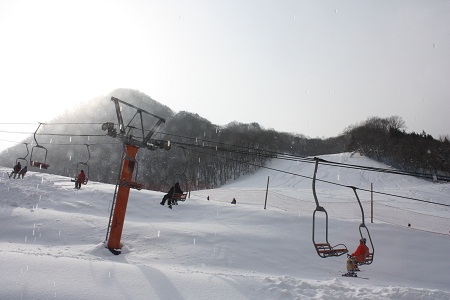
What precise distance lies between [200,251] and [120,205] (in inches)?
144

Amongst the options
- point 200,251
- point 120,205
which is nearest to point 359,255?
point 200,251

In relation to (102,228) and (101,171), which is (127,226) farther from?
(101,171)

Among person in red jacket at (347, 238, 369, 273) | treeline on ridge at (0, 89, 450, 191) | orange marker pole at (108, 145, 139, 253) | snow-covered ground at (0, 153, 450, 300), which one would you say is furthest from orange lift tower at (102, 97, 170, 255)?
treeline on ridge at (0, 89, 450, 191)

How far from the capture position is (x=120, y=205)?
39.9ft

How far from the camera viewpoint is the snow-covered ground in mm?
7082

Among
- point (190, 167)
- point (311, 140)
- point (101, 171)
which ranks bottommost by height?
point (101, 171)

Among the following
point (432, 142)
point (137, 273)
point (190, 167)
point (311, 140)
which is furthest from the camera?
point (311, 140)

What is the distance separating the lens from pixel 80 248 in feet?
40.0

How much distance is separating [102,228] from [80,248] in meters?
2.66

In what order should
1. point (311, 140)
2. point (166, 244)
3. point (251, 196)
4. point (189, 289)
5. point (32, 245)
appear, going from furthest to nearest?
1. point (311, 140)
2. point (251, 196)
3. point (166, 244)
4. point (32, 245)
5. point (189, 289)

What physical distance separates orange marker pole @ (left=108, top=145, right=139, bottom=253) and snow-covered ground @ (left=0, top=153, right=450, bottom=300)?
1.86 feet

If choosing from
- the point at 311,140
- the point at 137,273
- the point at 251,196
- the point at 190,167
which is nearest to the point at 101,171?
the point at 190,167

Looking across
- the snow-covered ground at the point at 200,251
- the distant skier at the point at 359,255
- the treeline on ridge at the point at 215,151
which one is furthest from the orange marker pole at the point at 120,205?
the treeline on ridge at the point at 215,151

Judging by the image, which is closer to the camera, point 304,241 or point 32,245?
point 32,245
